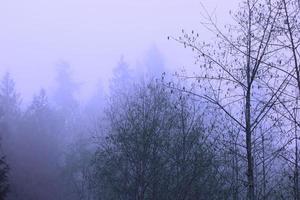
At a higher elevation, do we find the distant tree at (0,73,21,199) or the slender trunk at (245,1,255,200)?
the distant tree at (0,73,21,199)

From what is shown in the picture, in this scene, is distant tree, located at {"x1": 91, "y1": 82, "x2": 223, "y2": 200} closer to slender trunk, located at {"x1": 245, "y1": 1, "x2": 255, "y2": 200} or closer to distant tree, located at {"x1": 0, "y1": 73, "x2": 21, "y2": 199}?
slender trunk, located at {"x1": 245, "y1": 1, "x2": 255, "y2": 200}

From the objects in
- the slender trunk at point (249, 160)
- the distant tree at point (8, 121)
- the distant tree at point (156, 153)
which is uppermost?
the distant tree at point (8, 121)

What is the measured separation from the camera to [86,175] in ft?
139

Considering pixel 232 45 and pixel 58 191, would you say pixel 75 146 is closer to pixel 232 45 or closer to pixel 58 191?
pixel 58 191

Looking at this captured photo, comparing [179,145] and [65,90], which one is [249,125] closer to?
[179,145]

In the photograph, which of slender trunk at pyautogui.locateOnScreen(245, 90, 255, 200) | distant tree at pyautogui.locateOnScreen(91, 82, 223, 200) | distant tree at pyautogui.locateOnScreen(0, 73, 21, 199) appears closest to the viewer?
slender trunk at pyautogui.locateOnScreen(245, 90, 255, 200)

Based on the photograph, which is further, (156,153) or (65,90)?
(65,90)

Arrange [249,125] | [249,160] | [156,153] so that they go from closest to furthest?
1. [249,160]
2. [249,125]
3. [156,153]

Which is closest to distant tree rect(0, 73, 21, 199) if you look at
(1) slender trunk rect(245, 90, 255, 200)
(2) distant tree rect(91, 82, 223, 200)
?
(2) distant tree rect(91, 82, 223, 200)

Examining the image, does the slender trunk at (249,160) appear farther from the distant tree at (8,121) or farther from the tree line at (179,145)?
the distant tree at (8,121)

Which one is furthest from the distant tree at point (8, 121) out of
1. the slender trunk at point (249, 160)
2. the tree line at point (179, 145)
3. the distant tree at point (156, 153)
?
the slender trunk at point (249, 160)

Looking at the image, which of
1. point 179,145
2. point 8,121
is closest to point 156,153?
point 179,145

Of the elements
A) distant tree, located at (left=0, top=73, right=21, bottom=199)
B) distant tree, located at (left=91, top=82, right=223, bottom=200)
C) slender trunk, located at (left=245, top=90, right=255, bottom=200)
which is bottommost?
slender trunk, located at (left=245, top=90, right=255, bottom=200)

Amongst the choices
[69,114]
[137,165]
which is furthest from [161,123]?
[69,114]
